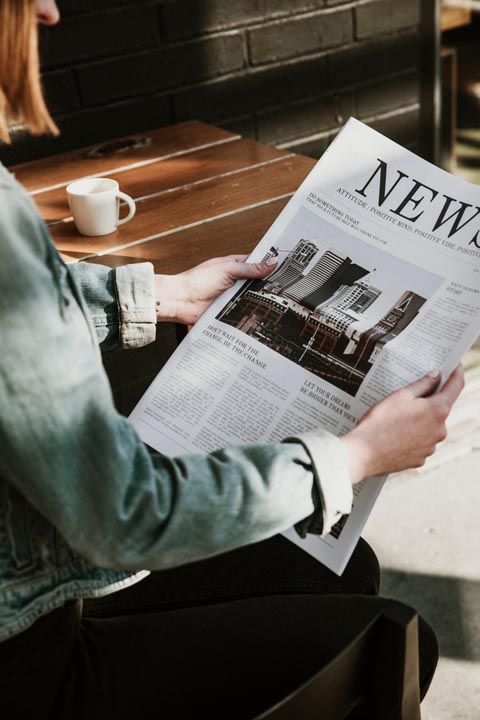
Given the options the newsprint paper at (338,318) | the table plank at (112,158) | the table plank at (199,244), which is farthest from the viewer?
the table plank at (112,158)

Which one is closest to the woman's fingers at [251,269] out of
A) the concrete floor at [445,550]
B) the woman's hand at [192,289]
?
the woman's hand at [192,289]

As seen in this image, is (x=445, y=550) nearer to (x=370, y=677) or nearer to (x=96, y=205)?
(x=96, y=205)

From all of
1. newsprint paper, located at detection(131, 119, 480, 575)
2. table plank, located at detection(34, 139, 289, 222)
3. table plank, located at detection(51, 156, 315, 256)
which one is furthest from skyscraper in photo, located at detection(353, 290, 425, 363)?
table plank, located at detection(34, 139, 289, 222)

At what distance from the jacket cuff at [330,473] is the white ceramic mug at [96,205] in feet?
2.15

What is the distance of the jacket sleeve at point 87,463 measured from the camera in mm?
565

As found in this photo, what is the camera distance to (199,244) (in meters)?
1.23

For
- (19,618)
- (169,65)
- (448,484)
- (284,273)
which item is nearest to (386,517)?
(448,484)

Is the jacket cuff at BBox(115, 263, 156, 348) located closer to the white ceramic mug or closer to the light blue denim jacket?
the white ceramic mug

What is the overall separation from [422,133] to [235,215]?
131cm

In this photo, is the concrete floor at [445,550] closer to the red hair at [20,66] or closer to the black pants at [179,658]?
the black pants at [179,658]

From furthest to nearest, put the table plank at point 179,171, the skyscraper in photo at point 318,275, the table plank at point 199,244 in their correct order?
the table plank at point 179,171
the table plank at point 199,244
the skyscraper in photo at point 318,275

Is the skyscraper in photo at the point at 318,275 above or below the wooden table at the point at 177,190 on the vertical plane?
above

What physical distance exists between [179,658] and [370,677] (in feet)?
0.66

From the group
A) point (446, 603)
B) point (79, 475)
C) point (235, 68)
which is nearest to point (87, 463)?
point (79, 475)
